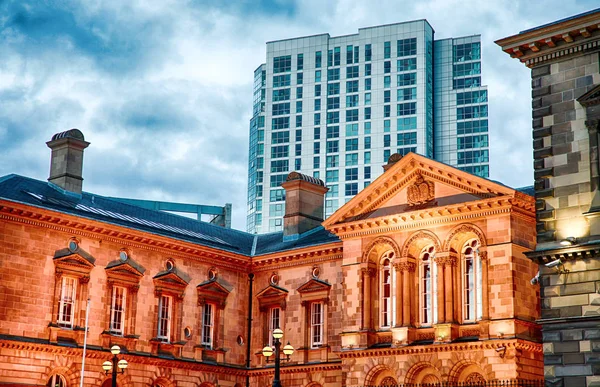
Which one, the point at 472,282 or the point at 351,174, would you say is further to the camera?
the point at 351,174

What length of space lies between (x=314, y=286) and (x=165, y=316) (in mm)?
7456

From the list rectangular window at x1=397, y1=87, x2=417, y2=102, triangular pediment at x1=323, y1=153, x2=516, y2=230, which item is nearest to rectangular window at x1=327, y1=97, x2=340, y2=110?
rectangular window at x1=397, y1=87, x2=417, y2=102

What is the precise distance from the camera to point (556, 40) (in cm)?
3067

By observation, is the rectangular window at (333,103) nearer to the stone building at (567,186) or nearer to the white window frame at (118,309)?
the white window frame at (118,309)

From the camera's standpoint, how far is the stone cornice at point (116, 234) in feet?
144

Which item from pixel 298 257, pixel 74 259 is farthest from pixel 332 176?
pixel 74 259

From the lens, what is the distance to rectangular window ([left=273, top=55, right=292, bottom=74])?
137m

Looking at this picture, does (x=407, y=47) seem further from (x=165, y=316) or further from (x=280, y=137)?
(x=165, y=316)

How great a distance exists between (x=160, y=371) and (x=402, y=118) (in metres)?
85.9

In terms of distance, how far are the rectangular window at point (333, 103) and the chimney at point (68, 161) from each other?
8575cm

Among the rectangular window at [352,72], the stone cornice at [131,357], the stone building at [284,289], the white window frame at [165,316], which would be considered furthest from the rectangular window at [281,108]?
the white window frame at [165,316]

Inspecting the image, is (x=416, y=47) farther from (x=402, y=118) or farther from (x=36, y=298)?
(x=36, y=298)

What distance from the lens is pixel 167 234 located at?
5009 centimetres

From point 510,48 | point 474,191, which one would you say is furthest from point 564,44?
point 474,191
